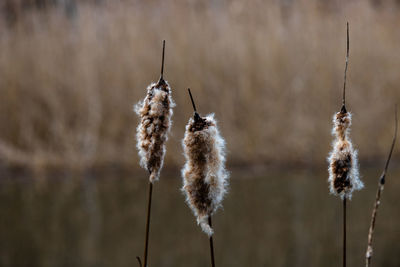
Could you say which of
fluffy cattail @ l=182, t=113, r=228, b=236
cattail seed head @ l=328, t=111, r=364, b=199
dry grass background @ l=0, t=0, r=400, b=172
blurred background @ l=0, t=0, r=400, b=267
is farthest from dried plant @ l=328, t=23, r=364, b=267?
dry grass background @ l=0, t=0, r=400, b=172

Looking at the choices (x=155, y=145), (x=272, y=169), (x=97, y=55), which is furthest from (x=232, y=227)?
(x=155, y=145)

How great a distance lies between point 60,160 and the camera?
6141 millimetres

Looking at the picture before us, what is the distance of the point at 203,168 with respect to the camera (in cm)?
82

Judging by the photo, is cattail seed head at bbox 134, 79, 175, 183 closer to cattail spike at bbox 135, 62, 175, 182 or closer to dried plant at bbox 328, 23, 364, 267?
cattail spike at bbox 135, 62, 175, 182

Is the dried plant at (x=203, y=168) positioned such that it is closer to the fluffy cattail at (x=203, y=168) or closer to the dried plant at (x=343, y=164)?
the fluffy cattail at (x=203, y=168)

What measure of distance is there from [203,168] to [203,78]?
17.1 feet

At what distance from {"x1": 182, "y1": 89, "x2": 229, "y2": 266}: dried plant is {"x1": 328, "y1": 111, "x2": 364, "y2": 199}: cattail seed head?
0.18 m

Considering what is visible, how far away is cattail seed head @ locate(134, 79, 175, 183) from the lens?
84 cm

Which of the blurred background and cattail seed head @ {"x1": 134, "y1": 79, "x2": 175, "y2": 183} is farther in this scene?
the blurred background

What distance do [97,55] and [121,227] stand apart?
7.41ft

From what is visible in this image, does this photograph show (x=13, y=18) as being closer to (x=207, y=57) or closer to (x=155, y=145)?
(x=207, y=57)

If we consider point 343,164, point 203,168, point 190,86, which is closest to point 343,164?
point 343,164

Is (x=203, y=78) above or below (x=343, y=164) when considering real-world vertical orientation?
above

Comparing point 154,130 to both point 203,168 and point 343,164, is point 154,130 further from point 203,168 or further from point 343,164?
point 343,164
